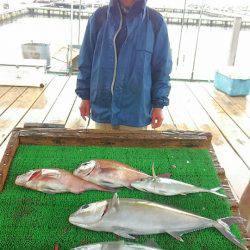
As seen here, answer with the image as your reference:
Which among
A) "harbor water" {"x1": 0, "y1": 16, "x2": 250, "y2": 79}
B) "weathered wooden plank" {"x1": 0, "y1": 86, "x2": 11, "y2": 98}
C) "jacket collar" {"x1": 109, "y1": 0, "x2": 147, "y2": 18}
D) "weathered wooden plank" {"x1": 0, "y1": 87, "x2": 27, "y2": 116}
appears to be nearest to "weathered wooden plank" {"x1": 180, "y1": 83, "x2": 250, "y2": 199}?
"jacket collar" {"x1": 109, "y1": 0, "x2": 147, "y2": 18}

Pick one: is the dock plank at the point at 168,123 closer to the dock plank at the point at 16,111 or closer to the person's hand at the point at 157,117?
the person's hand at the point at 157,117

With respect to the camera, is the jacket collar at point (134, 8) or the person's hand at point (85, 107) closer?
the jacket collar at point (134, 8)

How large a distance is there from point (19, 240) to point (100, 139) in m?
0.84

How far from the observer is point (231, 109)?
18.3 ft

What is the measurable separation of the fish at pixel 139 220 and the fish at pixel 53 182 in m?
0.19

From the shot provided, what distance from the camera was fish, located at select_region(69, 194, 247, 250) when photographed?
1.42m

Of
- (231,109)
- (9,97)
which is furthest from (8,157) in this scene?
(231,109)

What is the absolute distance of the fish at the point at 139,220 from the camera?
56.1 inches

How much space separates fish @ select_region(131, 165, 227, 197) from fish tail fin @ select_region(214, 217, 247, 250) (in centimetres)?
18

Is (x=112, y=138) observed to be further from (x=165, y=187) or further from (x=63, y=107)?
(x=63, y=107)

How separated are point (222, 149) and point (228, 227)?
2743 millimetres

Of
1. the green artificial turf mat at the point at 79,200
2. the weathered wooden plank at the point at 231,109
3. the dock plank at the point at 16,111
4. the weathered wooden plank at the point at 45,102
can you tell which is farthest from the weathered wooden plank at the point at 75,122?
the green artificial turf mat at the point at 79,200

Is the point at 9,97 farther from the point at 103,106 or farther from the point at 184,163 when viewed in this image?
the point at 184,163

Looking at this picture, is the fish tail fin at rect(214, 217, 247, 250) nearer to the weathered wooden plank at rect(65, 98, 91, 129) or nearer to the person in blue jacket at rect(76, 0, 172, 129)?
the person in blue jacket at rect(76, 0, 172, 129)
